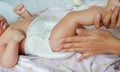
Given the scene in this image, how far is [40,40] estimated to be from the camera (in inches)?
48.4

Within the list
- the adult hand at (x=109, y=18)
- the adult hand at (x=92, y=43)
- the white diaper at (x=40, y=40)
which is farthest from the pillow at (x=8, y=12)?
the adult hand at (x=109, y=18)

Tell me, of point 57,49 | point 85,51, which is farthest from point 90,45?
point 57,49

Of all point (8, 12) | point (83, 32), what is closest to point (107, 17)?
point (83, 32)

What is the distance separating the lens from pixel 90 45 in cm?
107

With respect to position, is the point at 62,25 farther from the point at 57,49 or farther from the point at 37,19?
the point at 37,19

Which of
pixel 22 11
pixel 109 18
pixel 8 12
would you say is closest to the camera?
pixel 109 18

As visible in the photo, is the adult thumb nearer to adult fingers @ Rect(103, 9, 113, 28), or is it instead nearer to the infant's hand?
adult fingers @ Rect(103, 9, 113, 28)

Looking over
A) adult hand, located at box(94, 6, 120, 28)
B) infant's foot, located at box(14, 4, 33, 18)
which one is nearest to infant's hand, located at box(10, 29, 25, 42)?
infant's foot, located at box(14, 4, 33, 18)

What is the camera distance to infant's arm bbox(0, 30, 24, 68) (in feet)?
3.75

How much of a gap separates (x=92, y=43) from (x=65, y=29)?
0.41 ft

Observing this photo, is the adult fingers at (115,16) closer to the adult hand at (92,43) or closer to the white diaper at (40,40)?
the adult hand at (92,43)

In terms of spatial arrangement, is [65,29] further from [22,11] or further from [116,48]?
[22,11]

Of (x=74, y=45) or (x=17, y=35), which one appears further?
(x=17, y=35)

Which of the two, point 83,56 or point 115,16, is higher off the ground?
point 115,16
